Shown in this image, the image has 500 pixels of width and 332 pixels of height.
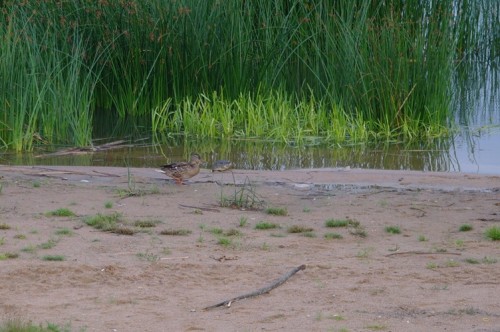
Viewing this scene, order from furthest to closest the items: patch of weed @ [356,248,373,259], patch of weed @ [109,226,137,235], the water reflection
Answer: the water reflection
patch of weed @ [109,226,137,235]
patch of weed @ [356,248,373,259]

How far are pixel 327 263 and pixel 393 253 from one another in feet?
1.53

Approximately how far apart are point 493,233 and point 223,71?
638 cm

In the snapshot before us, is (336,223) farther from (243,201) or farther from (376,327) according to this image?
(376,327)

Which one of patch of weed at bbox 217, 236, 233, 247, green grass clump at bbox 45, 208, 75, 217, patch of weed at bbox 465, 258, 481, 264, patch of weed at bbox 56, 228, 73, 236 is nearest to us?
patch of weed at bbox 465, 258, 481, 264

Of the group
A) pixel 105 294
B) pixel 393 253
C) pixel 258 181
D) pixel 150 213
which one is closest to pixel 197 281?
pixel 105 294

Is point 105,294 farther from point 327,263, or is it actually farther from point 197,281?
point 327,263

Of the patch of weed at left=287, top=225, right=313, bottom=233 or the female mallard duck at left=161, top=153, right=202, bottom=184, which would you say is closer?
the patch of weed at left=287, top=225, right=313, bottom=233

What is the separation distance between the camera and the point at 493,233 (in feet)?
19.7

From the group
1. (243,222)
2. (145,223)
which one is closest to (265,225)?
(243,222)

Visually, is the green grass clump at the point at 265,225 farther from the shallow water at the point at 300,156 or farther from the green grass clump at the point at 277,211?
the shallow water at the point at 300,156

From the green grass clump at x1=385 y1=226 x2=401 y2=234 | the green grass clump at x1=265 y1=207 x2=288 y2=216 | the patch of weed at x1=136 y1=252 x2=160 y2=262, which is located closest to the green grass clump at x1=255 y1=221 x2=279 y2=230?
the green grass clump at x1=265 y1=207 x2=288 y2=216

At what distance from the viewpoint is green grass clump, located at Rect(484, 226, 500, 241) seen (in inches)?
236

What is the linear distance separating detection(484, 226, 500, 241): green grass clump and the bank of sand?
0.05m

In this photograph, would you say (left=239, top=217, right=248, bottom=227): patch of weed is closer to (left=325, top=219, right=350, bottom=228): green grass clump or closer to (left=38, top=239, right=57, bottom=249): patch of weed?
A: (left=325, top=219, right=350, bottom=228): green grass clump
